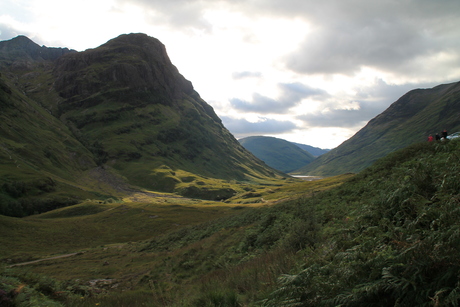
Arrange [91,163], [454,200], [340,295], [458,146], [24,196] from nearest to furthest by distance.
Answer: [340,295], [454,200], [458,146], [24,196], [91,163]

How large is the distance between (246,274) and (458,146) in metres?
13.4

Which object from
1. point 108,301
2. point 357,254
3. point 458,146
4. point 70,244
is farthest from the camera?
point 70,244

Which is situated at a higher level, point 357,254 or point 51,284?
point 357,254

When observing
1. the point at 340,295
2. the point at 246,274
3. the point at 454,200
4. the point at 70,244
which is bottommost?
the point at 70,244

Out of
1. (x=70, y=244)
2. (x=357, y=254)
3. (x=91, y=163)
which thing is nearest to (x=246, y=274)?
(x=357, y=254)

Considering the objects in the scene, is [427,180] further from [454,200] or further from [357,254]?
[357,254]

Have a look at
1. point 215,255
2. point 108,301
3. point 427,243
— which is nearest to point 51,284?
point 108,301

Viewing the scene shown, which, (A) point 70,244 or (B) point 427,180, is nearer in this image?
(B) point 427,180

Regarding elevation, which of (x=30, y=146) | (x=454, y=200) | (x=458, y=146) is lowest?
(x=454, y=200)

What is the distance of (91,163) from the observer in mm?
183375

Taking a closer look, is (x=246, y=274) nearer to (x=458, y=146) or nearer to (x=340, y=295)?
(x=340, y=295)

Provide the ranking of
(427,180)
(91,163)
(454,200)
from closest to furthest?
(454,200) → (427,180) → (91,163)

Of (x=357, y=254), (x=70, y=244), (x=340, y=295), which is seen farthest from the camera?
(x=70, y=244)

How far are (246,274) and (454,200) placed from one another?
7065mm
